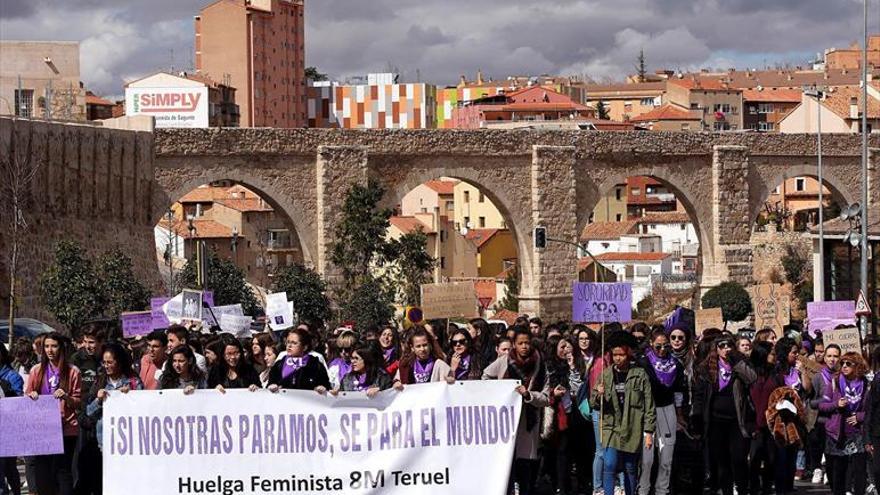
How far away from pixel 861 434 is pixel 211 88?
76889 millimetres

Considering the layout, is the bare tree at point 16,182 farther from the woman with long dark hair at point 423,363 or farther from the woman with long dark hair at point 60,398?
the woman with long dark hair at point 60,398

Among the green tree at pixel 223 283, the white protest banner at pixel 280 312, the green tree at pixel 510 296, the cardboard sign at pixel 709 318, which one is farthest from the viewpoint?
the green tree at pixel 510 296

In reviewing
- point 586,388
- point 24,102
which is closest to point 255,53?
point 24,102

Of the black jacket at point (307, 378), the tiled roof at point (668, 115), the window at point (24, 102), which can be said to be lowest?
the black jacket at point (307, 378)

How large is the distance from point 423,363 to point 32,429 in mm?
2659

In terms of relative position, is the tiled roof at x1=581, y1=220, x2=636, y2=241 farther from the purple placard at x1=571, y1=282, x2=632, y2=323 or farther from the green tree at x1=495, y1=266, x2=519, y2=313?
the purple placard at x1=571, y1=282, x2=632, y2=323

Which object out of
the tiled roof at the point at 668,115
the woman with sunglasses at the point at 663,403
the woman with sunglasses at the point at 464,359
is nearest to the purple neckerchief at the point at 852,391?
the woman with sunglasses at the point at 663,403

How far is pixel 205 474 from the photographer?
478 inches

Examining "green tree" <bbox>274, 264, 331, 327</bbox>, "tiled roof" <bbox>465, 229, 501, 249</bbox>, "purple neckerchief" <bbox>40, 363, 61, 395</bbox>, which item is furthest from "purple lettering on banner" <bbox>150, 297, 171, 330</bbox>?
"tiled roof" <bbox>465, 229, 501, 249</bbox>

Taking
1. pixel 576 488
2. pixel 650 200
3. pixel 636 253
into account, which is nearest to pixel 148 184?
pixel 576 488

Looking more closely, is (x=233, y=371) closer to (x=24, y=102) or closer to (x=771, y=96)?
(x=24, y=102)

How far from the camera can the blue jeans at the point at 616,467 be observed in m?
13.5

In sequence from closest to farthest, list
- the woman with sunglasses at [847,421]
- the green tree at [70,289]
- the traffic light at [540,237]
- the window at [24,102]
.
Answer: the woman with sunglasses at [847,421] → the green tree at [70,289] → the traffic light at [540,237] → the window at [24,102]

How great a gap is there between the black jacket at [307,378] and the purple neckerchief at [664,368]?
2.36 meters
